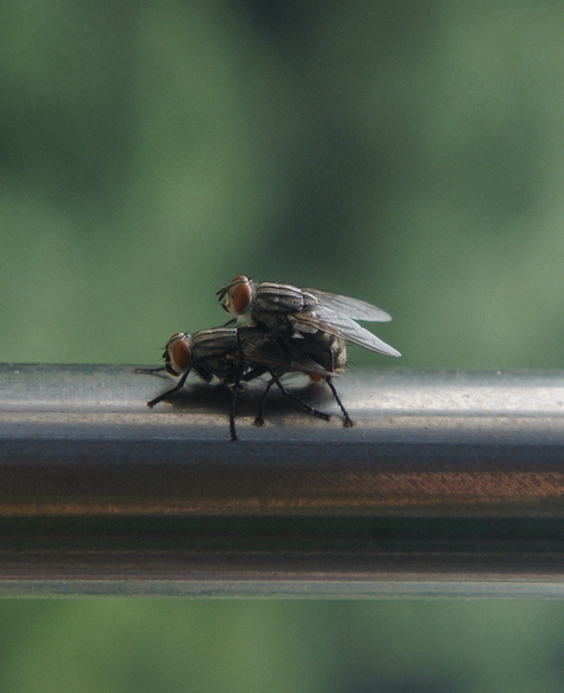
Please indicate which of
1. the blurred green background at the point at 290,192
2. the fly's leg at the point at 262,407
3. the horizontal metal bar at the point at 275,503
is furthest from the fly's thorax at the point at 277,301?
the blurred green background at the point at 290,192

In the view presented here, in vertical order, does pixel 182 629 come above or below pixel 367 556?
below

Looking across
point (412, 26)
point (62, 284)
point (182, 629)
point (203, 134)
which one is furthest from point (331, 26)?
point (182, 629)

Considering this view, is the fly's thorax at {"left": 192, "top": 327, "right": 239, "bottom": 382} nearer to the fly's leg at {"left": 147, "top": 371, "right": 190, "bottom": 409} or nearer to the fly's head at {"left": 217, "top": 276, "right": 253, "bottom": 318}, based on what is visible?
the fly's head at {"left": 217, "top": 276, "right": 253, "bottom": 318}

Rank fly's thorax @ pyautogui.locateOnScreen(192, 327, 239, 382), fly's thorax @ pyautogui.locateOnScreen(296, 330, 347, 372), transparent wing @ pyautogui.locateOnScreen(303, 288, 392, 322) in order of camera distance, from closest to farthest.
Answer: fly's thorax @ pyautogui.locateOnScreen(192, 327, 239, 382), fly's thorax @ pyautogui.locateOnScreen(296, 330, 347, 372), transparent wing @ pyautogui.locateOnScreen(303, 288, 392, 322)

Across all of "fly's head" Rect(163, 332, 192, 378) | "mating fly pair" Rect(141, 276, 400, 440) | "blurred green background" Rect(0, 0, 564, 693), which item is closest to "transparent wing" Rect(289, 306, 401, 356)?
"mating fly pair" Rect(141, 276, 400, 440)

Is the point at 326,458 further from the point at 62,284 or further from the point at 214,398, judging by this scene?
the point at 62,284

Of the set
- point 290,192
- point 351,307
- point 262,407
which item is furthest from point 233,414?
point 290,192
